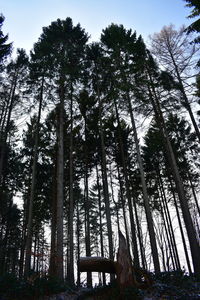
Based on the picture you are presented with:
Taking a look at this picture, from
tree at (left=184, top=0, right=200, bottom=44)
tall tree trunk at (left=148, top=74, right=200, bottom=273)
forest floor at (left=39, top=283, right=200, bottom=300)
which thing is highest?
tree at (left=184, top=0, right=200, bottom=44)

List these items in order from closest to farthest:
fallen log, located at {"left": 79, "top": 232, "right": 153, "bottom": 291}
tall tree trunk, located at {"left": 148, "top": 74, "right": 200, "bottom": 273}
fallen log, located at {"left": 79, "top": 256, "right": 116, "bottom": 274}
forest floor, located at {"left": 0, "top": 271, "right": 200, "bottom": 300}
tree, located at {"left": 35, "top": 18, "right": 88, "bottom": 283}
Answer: forest floor, located at {"left": 0, "top": 271, "right": 200, "bottom": 300} < fallen log, located at {"left": 79, "top": 232, "right": 153, "bottom": 291} < fallen log, located at {"left": 79, "top": 256, "right": 116, "bottom": 274} < tall tree trunk, located at {"left": 148, "top": 74, "right": 200, "bottom": 273} < tree, located at {"left": 35, "top": 18, "right": 88, "bottom": 283}

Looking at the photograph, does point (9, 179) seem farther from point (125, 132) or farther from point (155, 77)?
point (155, 77)

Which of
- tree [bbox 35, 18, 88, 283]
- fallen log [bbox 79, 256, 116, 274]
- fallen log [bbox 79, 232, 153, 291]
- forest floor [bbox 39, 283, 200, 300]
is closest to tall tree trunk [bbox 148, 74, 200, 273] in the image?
forest floor [bbox 39, 283, 200, 300]

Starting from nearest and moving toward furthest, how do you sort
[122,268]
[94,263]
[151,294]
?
[151,294]
[122,268]
[94,263]

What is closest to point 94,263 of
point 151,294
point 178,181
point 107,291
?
point 107,291

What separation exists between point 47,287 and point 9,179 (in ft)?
35.8

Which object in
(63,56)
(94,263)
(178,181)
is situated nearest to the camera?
(94,263)

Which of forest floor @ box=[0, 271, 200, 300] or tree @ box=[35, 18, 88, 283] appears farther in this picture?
tree @ box=[35, 18, 88, 283]

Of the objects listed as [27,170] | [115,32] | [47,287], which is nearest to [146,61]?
[115,32]

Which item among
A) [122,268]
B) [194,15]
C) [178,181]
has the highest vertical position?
[194,15]

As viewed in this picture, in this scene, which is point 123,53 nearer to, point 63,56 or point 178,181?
point 63,56

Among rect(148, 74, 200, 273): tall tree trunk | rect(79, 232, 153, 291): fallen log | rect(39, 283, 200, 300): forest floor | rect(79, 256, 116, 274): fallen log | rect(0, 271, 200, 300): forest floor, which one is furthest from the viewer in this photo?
rect(148, 74, 200, 273): tall tree trunk

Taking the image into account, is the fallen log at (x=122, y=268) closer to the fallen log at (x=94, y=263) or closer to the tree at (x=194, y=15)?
the fallen log at (x=94, y=263)

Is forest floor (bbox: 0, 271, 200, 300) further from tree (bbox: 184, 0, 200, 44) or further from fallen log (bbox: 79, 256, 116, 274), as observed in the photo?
tree (bbox: 184, 0, 200, 44)
